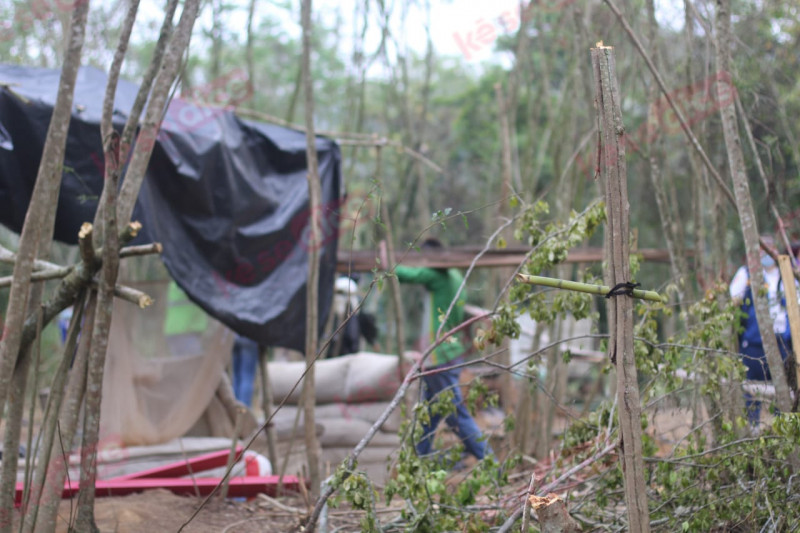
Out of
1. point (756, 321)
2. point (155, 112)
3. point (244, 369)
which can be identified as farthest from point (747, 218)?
point (244, 369)

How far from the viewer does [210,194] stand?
367 cm

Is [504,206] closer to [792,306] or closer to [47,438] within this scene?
[792,306]

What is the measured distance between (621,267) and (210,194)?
96.2 inches

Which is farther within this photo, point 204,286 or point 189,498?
A: point 204,286

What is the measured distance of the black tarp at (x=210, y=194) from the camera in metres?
3.16

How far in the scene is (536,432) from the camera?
456cm

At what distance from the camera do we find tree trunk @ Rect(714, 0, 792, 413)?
2.44m

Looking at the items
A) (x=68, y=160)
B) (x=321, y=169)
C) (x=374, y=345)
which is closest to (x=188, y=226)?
(x=68, y=160)

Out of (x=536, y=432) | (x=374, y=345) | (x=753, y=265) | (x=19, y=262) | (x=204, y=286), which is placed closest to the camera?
(x=19, y=262)

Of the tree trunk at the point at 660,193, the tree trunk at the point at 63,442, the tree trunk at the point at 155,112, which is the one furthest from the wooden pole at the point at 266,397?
the tree trunk at the point at 660,193

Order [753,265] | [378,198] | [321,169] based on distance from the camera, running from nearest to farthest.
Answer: [378,198]
[753,265]
[321,169]

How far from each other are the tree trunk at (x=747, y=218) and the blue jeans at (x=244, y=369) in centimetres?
381

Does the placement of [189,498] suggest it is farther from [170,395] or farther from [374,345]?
[374,345]

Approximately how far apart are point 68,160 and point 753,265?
282 centimetres
